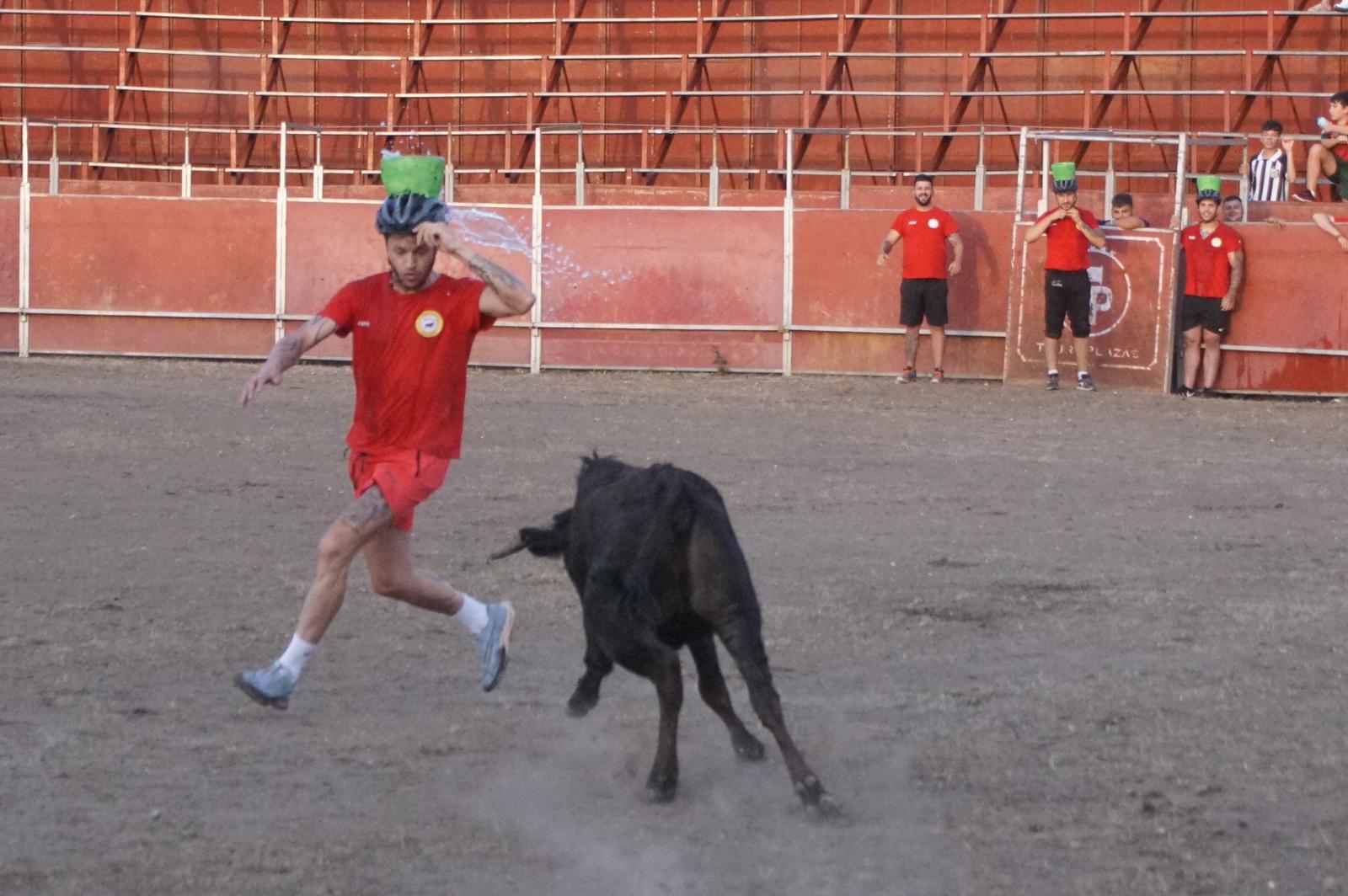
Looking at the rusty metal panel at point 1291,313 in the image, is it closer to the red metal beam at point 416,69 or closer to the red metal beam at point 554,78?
the red metal beam at point 554,78

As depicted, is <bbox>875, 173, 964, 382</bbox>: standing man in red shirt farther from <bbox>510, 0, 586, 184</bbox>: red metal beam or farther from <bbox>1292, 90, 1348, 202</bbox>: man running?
<bbox>510, 0, 586, 184</bbox>: red metal beam

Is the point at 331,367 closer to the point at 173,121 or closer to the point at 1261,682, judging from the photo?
the point at 173,121

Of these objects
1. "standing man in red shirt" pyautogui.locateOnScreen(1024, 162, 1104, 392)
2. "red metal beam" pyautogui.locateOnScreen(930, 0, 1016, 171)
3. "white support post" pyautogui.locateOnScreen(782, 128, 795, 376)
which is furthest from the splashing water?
"red metal beam" pyautogui.locateOnScreen(930, 0, 1016, 171)

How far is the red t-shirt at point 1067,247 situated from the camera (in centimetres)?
1584

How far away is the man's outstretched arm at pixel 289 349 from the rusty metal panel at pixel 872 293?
12.1 meters

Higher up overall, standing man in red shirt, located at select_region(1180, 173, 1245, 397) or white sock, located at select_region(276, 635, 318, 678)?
standing man in red shirt, located at select_region(1180, 173, 1245, 397)

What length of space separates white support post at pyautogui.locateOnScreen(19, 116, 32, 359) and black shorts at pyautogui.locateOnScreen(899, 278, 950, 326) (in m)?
8.49

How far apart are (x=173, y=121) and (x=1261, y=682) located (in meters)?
23.1

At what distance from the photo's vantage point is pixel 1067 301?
1596 centimetres

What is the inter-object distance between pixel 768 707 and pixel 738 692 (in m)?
1.41

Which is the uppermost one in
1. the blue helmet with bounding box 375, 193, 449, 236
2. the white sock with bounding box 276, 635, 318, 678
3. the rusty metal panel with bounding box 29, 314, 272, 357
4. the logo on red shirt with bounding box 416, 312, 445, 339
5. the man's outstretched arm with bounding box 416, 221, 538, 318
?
the blue helmet with bounding box 375, 193, 449, 236

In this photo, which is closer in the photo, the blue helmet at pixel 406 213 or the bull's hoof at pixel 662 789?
the bull's hoof at pixel 662 789

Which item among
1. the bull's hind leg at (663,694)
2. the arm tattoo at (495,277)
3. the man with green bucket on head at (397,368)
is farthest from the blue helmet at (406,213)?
the bull's hind leg at (663,694)

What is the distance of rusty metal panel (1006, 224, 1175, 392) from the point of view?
16.3 m
